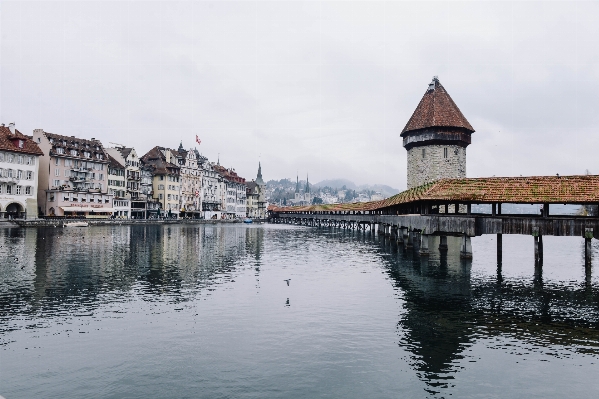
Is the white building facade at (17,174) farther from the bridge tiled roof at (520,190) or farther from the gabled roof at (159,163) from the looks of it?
the bridge tiled roof at (520,190)

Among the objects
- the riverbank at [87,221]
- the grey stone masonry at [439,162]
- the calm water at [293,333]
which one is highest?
the grey stone masonry at [439,162]

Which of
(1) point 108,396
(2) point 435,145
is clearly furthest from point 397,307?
(2) point 435,145

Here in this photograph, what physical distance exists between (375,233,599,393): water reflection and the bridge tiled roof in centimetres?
502

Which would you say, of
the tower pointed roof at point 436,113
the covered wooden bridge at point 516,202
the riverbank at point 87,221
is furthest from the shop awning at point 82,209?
the covered wooden bridge at point 516,202

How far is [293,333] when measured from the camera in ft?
53.3

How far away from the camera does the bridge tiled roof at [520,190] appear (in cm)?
2841

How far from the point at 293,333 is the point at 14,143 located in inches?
3036

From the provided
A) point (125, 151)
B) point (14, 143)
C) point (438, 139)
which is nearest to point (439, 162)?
point (438, 139)

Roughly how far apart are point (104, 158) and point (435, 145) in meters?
69.0

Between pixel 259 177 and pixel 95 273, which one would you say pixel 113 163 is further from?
pixel 259 177

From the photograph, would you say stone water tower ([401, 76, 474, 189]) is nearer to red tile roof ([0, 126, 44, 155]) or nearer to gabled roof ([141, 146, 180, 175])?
red tile roof ([0, 126, 44, 155])

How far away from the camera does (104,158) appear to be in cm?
9775

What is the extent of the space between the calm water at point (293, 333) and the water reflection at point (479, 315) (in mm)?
75

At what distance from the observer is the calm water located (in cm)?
1183
